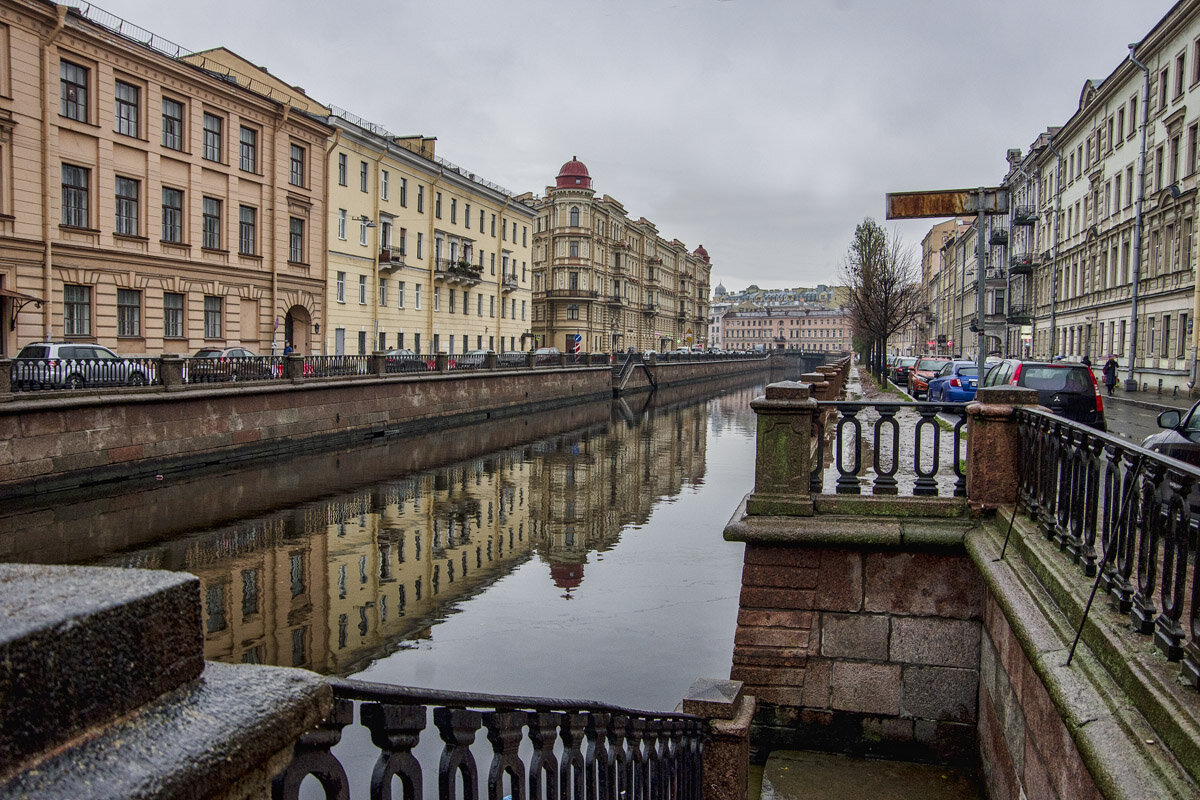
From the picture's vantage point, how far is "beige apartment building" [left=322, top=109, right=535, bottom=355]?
40.1m

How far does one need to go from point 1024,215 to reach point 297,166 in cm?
4681

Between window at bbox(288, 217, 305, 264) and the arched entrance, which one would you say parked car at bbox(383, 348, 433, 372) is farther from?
window at bbox(288, 217, 305, 264)

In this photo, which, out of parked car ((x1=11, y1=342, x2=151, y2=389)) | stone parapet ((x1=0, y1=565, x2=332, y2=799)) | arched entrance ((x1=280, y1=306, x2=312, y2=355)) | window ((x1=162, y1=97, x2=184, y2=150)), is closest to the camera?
stone parapet ((x1=0, y1=565, x2=332, y2=799))

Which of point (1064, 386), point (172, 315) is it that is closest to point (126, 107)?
point (172, 315)

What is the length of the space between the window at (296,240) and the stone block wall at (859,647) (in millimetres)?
32872

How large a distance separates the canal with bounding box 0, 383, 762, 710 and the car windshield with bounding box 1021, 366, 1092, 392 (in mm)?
6161

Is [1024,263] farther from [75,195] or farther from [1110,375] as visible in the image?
[75,195]

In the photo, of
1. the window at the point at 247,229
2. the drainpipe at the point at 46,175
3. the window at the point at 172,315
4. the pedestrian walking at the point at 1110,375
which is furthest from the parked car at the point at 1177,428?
the window at the point at 247,229

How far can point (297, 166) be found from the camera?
37219 mm

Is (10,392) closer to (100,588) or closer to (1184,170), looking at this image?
(100,588)

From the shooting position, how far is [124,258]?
93.2 ft

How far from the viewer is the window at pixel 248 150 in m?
34.0

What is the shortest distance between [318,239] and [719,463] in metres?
20.4

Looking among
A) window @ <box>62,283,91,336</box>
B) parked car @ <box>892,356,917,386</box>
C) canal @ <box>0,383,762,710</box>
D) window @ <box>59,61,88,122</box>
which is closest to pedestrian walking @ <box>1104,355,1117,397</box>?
parked car @ <box>892,356,917,386</box>
